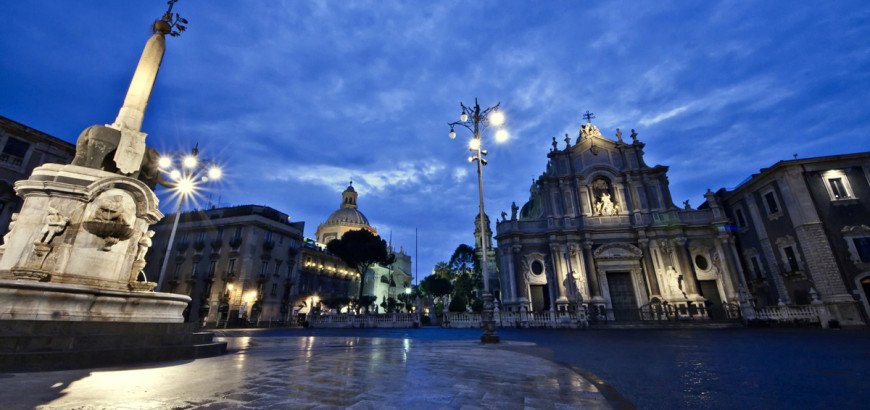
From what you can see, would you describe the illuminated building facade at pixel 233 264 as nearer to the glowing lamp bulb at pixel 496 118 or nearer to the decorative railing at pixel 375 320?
the decorative railing at pixel 375 320

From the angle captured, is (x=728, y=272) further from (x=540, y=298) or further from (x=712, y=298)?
(x=540, y=298)

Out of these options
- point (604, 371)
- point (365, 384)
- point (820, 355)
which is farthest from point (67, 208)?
point (820, 355)

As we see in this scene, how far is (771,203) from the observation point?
958 inches

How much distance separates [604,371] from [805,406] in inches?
95.8

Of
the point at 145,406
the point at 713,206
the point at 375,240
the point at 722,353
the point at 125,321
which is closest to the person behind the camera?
the point at 145,406

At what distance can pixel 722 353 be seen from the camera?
25.1 ft

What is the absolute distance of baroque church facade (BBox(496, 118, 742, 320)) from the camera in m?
26.1

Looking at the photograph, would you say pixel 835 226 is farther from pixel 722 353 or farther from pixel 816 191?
pixel 722 353

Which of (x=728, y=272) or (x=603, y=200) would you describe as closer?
(x=728, y=272)

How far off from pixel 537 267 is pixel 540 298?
2.59 m

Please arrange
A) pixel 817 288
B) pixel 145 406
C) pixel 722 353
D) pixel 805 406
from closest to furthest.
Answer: pixel 145 406
pixel 805 406
pixel 722 353
pixel 817 288

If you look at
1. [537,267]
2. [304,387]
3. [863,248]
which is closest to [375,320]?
[537,267]

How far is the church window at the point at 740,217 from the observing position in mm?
27219

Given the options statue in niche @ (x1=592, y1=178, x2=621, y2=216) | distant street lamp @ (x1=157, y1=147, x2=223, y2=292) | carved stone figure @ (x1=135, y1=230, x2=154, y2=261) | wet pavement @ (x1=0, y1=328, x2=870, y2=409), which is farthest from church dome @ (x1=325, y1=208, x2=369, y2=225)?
wet pavement @ (x1=0, y1=328, x2=870, y2=409)
